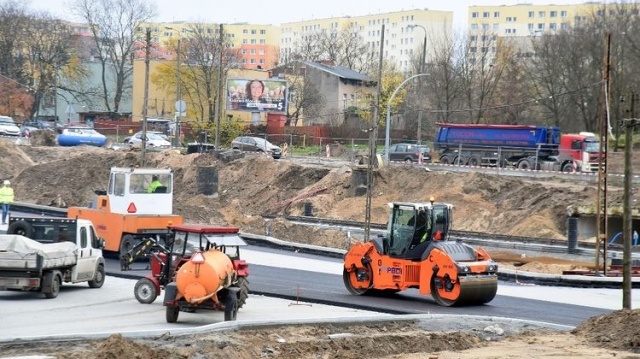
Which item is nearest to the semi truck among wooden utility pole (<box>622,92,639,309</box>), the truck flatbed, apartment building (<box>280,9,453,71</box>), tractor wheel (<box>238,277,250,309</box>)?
wooden utility pole (<box>622,92,639,309</box>)

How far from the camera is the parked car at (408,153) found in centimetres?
6373

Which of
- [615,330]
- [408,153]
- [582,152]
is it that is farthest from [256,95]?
[615,330]

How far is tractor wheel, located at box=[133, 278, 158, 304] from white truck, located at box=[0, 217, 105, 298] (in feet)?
6.28

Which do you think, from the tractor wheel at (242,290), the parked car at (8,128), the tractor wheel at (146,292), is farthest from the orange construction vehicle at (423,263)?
the parked car at (8,128)

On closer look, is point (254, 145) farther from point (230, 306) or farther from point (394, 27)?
point (394, 27)

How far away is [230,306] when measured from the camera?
20.1 metres

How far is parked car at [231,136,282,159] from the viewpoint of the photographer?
6700cm

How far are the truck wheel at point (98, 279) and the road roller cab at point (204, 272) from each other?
4.20m

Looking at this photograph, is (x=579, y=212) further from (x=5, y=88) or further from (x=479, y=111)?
(x=5, y=88)

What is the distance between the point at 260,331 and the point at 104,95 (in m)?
85.3

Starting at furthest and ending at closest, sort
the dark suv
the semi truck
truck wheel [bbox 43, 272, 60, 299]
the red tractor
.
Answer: the dark suv → the semi truck → truck wheel [bbox 43, 272, 60, 299] → the red tractor

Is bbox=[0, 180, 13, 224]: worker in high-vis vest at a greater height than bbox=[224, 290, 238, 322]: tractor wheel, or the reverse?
bbox=[0, 180, 13, 224]: worker in high-vis vest

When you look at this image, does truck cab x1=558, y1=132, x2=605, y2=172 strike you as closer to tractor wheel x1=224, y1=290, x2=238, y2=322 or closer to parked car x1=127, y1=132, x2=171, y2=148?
parked car x1=127, y1=132, x2=171, y2=148

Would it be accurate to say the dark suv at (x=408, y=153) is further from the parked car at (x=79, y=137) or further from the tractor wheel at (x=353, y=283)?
the tractor wheel at (x=353, y=283)
